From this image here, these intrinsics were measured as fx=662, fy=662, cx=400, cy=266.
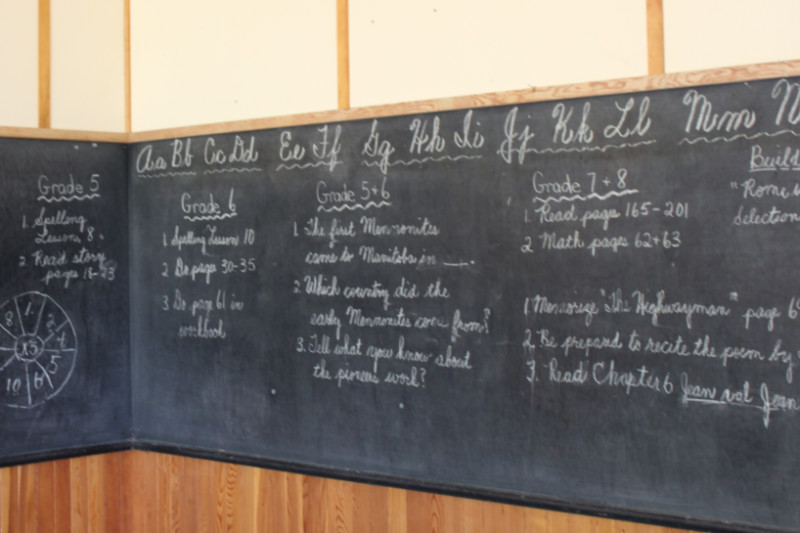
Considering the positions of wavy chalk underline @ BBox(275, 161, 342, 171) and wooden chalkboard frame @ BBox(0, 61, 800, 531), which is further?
wavy chalk underline @ BBox(275, 161, 342, 171)

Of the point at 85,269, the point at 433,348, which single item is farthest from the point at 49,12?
the point at 433,348

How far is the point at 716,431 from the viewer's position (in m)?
2.09

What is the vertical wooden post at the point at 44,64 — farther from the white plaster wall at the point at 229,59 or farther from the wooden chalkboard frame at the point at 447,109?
the white plaster wall at the point at 229,59

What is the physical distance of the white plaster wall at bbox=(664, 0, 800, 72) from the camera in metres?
2.08

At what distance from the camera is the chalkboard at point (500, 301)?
206cm

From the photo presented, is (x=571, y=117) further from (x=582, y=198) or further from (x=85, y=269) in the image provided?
(x=85, y=269)

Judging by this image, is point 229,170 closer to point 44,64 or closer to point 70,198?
point 70,198

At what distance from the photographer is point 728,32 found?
215cm

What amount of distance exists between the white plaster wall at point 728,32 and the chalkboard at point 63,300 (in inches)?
93.4

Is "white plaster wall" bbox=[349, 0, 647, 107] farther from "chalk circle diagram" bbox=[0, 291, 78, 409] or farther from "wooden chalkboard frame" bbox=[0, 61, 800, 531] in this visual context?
"chalk circle diagram" bbox=[0, 291, 78, 409]

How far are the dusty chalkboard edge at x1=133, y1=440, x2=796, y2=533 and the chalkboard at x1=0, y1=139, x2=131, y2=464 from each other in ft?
0.98

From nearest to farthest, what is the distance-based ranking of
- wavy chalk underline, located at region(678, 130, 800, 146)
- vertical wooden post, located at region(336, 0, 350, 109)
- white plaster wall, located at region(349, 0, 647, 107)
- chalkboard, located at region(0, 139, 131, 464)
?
wavy chalk underline, located at region(678, 130, 800, 146), white plaster wall, located at region(349, 0, 647, 107), vertical wooden post, located at region(336, 0, 350, 109), chalkboard, located at region(0, 139, 131, 464)

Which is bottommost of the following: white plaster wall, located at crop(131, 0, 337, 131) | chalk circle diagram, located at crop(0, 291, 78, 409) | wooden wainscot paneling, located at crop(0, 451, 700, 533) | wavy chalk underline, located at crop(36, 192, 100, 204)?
wooden wainscot paneling, located at crop(0, 451, 700, 533)

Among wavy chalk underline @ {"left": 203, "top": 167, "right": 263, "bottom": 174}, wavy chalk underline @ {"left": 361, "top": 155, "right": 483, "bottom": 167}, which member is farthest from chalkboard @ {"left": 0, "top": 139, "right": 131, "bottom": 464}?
wavy chalk underline @ {"left": 361, "top": 155, "right": 483, "bottom": 167}
